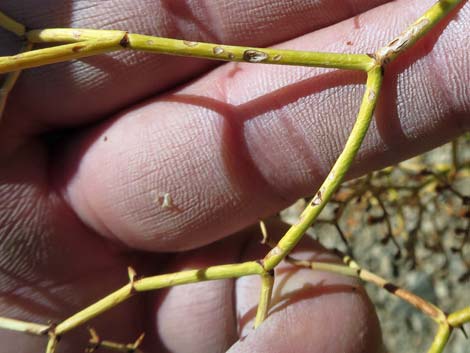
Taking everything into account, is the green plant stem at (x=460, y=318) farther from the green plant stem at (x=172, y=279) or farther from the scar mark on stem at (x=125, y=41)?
the scar mark on stem at (x=125, y=41)

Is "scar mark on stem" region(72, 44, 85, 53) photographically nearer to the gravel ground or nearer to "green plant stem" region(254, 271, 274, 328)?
"green plant stem" region(254, 271, 274, 328)

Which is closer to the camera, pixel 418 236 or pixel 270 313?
→ pixel 270 313

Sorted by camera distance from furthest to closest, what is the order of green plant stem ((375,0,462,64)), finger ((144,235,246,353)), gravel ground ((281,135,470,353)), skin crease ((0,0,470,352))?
gravel ground ((281,135,470,353)) < finger ((144,235,246,353)) < skin crease ((0,0,470,352)) < green plant stem ((375,0,462,64))

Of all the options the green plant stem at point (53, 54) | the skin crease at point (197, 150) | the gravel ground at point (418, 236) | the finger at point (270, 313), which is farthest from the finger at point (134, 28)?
the gravel ground at point (418, 236)

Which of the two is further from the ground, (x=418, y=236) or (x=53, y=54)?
(x=53, y=54)

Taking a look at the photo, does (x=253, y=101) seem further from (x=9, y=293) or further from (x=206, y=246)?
(x=9, y=293)

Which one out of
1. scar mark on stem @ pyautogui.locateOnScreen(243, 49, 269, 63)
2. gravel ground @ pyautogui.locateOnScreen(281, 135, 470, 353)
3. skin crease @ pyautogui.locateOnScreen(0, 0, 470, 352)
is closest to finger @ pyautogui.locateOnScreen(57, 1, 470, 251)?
skin crease @ pyautogui.locateOnScreen(0, 0, 470, 352)

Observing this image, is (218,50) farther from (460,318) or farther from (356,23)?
(460,318)

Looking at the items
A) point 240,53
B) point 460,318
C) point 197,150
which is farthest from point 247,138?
point 460,318
